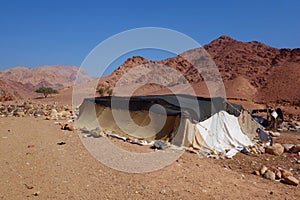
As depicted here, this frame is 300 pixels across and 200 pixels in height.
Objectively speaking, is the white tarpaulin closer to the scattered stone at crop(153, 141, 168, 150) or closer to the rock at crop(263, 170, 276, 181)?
the scattered stone at crop(153, 141, 168, 150)

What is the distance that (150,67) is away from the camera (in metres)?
68.7

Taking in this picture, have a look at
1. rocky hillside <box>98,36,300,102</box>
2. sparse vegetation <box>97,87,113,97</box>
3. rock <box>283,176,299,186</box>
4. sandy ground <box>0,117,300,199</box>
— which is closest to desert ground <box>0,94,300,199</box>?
sandy ground <box>0,117,300,199</box>

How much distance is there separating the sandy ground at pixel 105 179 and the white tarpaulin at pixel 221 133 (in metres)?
1.70

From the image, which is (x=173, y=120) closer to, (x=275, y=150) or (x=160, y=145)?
(x=160, y=145)

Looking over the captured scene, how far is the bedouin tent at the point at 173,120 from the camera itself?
31.3 ft

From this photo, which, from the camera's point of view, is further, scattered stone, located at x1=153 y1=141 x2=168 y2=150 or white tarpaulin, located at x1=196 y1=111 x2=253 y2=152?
white tarpaulin, located at x1=196 y1=111 x2=253 y2=152

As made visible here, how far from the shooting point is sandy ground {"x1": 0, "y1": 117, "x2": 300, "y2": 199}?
4977mm

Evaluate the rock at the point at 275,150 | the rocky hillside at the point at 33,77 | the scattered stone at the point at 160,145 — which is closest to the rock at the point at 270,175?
the scattered stone at the point at 160,145

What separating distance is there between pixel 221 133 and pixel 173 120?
2032 mm

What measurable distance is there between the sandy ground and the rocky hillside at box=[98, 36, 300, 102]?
38.8 meters

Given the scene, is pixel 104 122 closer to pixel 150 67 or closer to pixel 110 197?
pixel 110 197

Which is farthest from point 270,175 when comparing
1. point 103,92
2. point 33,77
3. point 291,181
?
point 33,77

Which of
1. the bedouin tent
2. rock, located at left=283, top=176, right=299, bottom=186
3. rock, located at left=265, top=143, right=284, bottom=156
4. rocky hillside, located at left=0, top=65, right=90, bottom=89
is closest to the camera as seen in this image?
rock, located at left=283, top=176, right=299, bottom=186

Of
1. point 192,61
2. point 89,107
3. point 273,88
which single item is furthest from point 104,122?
point 192,61
